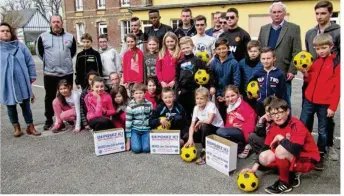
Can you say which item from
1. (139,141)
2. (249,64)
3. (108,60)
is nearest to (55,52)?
(108,60)

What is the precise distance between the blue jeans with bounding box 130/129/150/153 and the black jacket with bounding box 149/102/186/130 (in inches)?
7.6

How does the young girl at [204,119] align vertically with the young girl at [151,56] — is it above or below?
below

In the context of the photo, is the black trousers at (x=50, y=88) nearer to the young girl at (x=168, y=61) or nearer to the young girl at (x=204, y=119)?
the young girl at (x=168, y=61)

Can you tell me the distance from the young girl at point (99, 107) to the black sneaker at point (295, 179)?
2876 mm

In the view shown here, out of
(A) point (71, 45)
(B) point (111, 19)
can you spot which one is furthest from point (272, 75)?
(B) point (111, 19)

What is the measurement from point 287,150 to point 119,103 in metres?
3.11

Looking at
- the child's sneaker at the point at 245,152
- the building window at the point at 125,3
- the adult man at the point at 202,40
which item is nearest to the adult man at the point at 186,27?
the adult man at the point at 202,40

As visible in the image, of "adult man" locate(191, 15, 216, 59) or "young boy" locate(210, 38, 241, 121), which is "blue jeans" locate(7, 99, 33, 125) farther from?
"young boy" locate(210, 38, 241, 121)

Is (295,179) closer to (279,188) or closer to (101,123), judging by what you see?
(279,188)

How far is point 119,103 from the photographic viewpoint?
18.6 feet

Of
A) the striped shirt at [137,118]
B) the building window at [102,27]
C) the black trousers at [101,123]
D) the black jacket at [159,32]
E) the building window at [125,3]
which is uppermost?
the building window at [125,3]

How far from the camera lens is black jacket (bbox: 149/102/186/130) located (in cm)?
491

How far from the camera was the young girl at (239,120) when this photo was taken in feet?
14.8

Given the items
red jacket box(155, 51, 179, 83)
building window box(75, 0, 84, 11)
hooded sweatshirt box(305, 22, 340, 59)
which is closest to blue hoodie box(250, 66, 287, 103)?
hooded sweatshirt box(305, 22, 340, 59)
